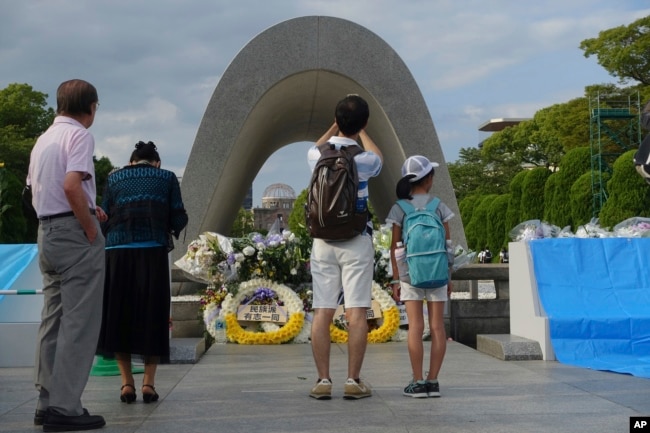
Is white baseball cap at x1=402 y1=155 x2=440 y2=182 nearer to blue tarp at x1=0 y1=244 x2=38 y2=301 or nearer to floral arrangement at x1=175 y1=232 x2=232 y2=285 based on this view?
floral arrangement at x1=175 y1=232 x2=232 y2=285

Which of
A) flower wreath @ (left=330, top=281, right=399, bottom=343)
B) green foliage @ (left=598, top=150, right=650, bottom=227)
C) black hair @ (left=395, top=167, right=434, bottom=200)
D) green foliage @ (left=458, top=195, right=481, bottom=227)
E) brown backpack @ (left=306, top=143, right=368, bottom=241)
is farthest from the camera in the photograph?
green foliage @ (left=458, top=195, right=481, bottom=227)

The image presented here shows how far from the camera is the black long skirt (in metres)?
5.49

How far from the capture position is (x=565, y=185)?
1608 inches

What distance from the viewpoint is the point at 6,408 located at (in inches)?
208

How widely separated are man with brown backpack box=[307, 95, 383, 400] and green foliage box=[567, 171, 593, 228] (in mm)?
34756

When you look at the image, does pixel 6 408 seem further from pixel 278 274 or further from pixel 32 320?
pixel 278 274

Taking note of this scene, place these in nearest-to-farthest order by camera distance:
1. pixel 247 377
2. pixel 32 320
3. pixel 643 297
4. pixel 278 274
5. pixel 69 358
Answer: pixel 69 358 < pixel 247 377 < pixel 643 297 < pixel 32 320 < pixel 278 274

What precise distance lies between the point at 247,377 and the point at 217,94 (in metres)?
6.10

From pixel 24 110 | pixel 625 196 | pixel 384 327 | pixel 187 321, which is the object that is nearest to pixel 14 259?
pixel 187 321

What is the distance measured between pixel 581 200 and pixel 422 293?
34.9 metres

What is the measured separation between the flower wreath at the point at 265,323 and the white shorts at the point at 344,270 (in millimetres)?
3786

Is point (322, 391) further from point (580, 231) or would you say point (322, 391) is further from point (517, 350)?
point (580, 231)

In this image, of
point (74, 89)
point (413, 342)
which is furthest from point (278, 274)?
point (74, 89)

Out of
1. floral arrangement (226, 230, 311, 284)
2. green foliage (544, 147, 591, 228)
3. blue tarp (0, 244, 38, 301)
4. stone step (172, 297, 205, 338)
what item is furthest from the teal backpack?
green foliage (544, 147, 591, 228)
